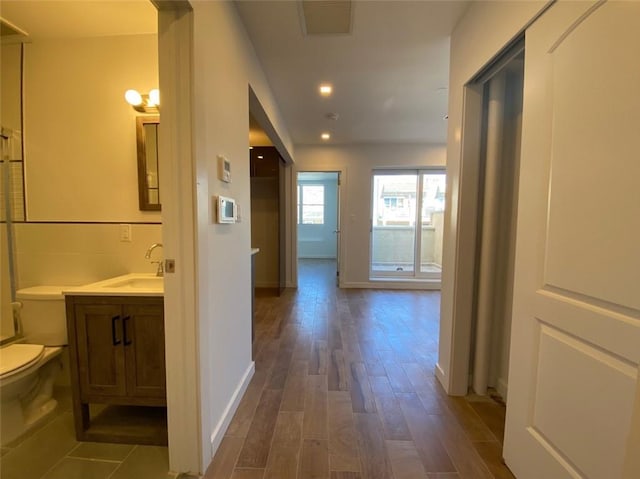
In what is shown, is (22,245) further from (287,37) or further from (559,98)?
(559,98)

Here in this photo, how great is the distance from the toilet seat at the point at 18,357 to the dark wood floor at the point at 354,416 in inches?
44.1

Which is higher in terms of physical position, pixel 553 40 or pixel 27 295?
pixel 553 40

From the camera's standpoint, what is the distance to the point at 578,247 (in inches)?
37.6

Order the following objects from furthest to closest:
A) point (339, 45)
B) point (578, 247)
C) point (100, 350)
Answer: point (339, 45) → point (100, 350) → point (578, 247)

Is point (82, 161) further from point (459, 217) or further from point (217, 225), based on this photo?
point (459, 217)

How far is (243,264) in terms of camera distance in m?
1.89

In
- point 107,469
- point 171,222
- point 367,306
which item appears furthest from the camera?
point 367,306

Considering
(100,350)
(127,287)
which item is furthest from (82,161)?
(100,350)

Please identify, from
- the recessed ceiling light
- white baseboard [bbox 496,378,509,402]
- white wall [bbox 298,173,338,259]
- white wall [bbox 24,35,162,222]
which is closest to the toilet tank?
white wall [bbox 24,35,162,222]

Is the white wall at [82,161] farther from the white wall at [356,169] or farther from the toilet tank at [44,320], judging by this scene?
the white wall at [356,169]

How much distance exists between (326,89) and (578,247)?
2.47m

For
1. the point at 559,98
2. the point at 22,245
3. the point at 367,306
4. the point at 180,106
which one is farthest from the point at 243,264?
the point at 367,306

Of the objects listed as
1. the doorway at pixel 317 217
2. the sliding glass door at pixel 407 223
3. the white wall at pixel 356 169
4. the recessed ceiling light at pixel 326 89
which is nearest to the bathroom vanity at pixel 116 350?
the recessed ceiling light at pixel 326 89

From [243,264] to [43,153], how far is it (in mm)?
1585
